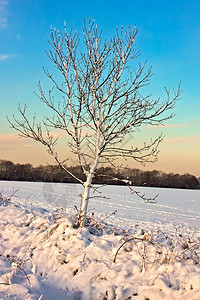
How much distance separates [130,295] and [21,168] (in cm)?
5689

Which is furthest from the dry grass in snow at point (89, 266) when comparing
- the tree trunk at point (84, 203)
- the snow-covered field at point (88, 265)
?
the tree trunk at point (84, 203)

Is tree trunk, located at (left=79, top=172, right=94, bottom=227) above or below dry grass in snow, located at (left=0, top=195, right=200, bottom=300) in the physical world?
above

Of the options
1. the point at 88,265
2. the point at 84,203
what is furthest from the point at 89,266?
the point at 84,203

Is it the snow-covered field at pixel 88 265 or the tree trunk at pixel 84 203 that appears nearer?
the snow-covered field at pixel 88 265

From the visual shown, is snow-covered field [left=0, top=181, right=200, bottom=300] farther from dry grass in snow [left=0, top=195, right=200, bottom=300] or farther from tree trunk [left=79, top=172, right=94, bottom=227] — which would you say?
tree trunk [left=79, top=172, right=94, bottom=227]

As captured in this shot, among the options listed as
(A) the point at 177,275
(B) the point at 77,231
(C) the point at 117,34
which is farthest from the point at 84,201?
(C) the point at 117,34

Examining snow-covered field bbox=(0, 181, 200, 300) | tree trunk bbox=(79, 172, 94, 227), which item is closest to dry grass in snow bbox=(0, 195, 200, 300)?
snow-covered field bbox=(0, 181, 200, 300)

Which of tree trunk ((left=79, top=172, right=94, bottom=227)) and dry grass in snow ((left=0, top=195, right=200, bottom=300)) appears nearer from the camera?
dry grass in snow ((left=0, top=195, right=200, bottom=300))

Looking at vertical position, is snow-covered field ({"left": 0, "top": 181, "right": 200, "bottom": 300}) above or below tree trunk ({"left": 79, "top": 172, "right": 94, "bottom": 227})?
below

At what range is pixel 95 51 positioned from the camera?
300 inches

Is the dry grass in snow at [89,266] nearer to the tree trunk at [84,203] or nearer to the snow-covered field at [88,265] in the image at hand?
the snow-covered field at [88,265]

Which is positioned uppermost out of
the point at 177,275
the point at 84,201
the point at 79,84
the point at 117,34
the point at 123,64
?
the point at 117,34

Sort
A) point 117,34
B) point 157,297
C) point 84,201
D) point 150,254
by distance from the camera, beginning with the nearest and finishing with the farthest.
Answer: point 157,297, point 150,254, point 84,201, point 117,34

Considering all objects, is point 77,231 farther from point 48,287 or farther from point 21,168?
point 21,168
